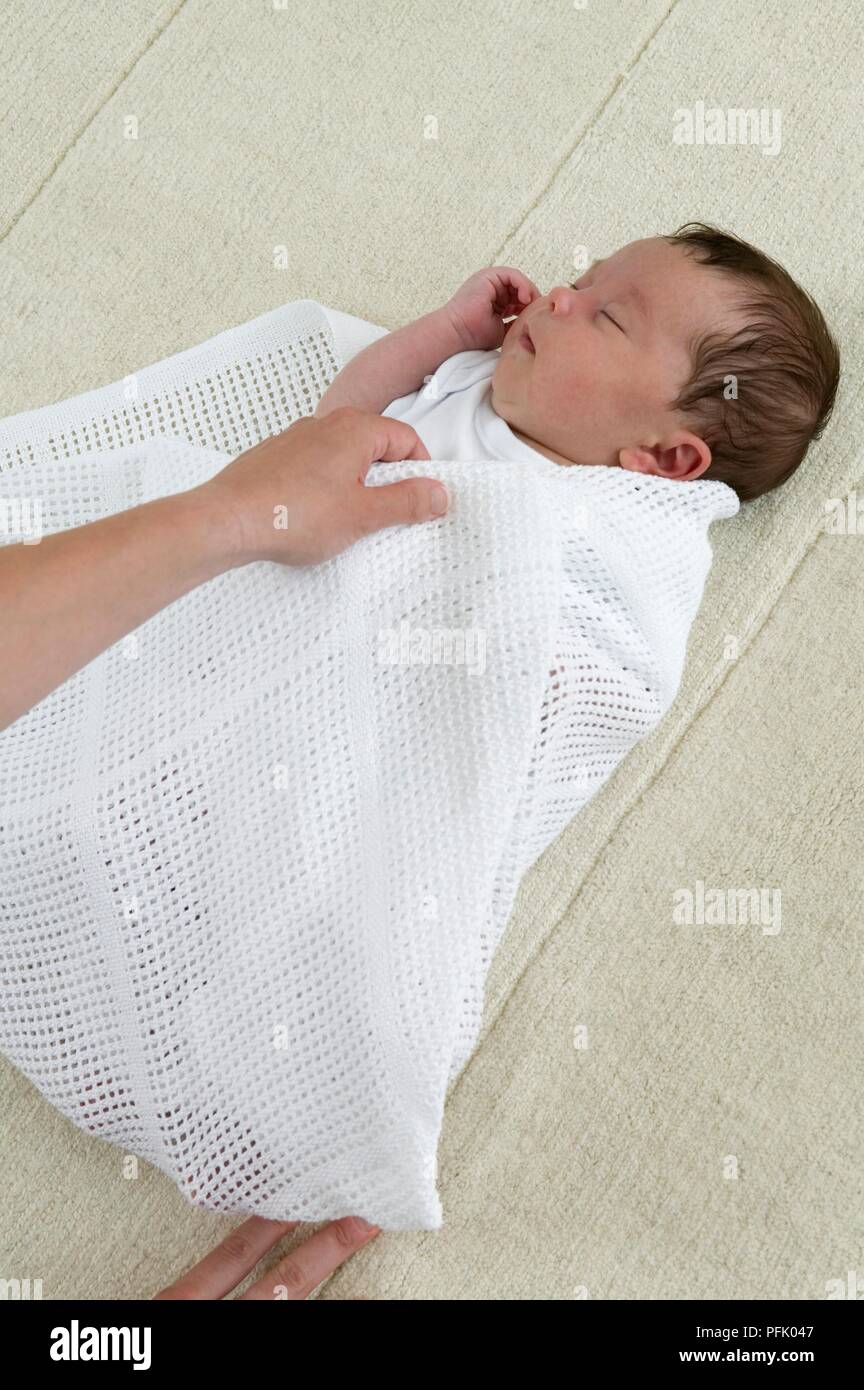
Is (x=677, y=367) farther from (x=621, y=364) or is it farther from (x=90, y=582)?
(x=90, y=582)

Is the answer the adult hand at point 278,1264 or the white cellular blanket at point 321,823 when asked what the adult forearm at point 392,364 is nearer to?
the white cellular blanket at point 321,823

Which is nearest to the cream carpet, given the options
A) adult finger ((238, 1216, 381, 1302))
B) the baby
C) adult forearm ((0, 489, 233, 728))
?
adult finger ((238, 1216, 381, 1302))

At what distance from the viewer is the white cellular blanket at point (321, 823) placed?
3.25 ft

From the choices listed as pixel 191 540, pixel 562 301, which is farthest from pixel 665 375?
pixel 191 540

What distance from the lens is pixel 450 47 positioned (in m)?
1.43

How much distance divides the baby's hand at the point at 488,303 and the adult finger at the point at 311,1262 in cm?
85

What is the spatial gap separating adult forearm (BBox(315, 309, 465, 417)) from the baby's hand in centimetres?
1

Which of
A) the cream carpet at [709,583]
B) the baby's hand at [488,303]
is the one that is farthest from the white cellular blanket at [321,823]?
the baby's hand at [488,303]

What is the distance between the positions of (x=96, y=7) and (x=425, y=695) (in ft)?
3.27

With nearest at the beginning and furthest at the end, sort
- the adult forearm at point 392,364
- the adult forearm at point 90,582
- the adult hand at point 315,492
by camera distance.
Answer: the adult forearm at point 90,582 → the adult hand at point 315,492 → the adult forearm at point 392,364

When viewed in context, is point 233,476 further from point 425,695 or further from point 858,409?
point 858,409

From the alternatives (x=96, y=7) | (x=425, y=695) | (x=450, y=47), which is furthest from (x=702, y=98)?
(x=425, y=695)

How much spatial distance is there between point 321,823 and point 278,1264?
1.35 ft

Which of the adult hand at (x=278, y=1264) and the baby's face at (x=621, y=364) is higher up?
the baby's face at (x=621, y=364)
